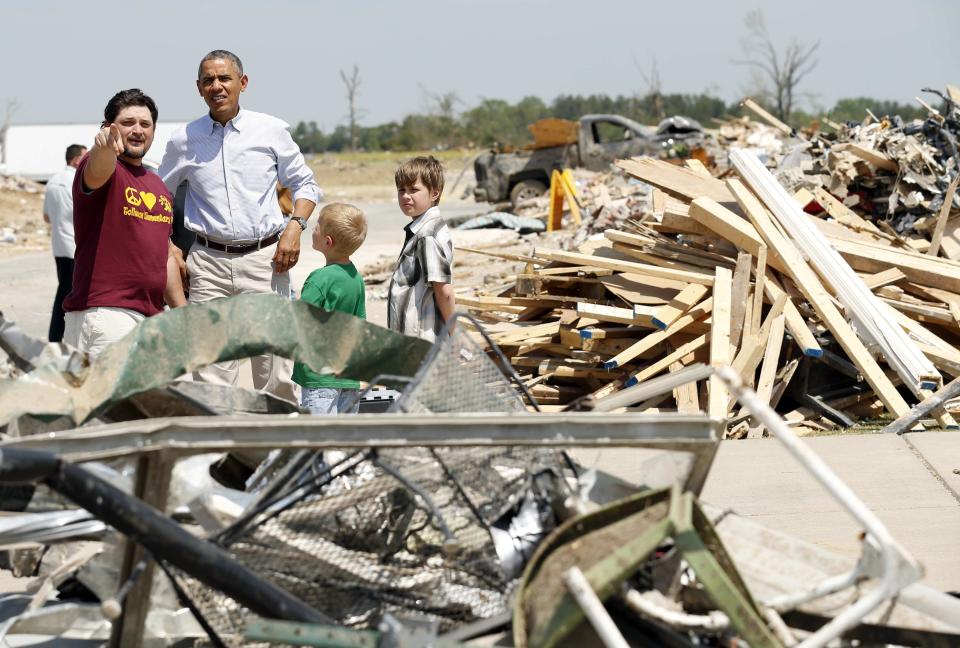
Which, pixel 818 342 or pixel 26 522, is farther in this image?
pixel 818 342

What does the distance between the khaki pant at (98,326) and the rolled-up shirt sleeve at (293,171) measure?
1.45m

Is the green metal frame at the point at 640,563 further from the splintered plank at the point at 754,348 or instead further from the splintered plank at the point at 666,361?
the splintered plank at the point at 666,361

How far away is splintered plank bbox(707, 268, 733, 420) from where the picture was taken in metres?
6.32

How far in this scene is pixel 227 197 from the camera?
5.96 meters

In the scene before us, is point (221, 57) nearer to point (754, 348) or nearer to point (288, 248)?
point (288, 248)

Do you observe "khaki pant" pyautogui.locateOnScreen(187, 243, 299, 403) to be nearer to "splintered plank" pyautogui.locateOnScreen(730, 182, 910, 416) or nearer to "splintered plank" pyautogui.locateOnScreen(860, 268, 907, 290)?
"splintered plank" pyautogui.locateOnScreen(730, 182, 910, 416)

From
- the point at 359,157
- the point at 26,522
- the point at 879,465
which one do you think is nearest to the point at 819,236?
the point at 879,465

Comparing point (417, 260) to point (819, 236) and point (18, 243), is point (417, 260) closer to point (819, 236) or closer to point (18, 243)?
point (819, 236)

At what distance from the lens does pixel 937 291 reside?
7695 mm

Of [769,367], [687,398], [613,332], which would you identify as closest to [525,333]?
[613,332]

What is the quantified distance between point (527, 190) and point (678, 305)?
755 inches

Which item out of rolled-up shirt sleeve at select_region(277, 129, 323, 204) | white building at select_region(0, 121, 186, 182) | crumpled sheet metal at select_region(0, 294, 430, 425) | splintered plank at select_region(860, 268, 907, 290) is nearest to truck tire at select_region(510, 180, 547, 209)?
splintered plank at select_region(860, 268, 907, 290)

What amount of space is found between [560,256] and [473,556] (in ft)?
17.7

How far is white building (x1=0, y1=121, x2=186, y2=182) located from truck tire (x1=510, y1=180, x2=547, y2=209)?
32909 mm
